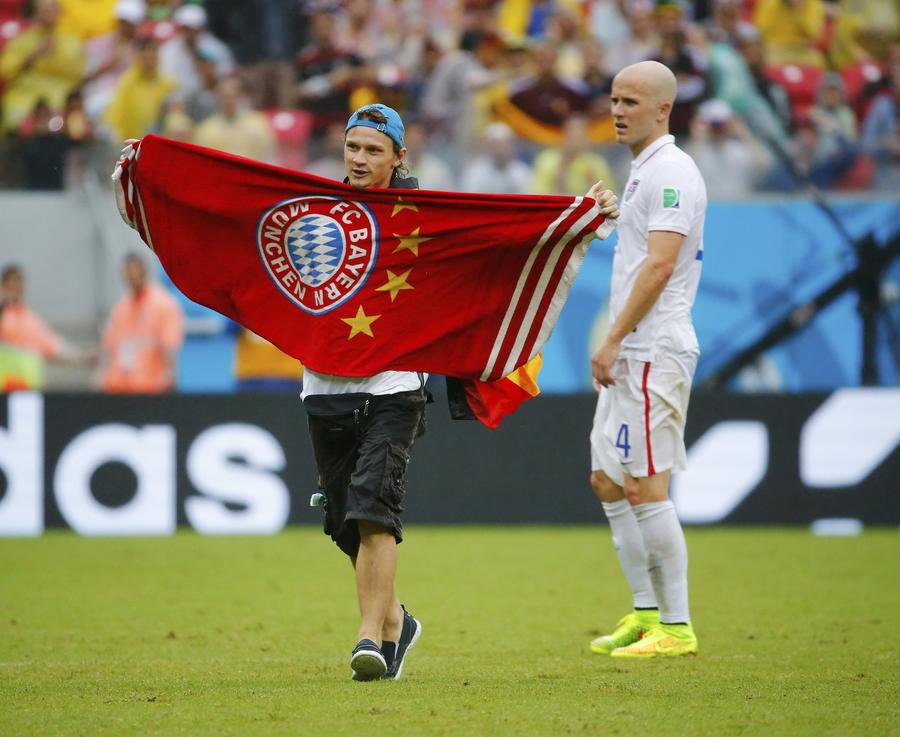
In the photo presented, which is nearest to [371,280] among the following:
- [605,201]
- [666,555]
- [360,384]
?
[360,384]

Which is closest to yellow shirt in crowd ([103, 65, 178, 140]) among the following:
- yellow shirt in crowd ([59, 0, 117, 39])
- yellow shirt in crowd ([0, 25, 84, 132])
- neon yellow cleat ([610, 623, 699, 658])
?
yellow shirt in crowd ([0, 25, 84, 132])

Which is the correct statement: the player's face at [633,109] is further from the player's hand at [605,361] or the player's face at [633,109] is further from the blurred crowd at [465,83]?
the blurred crowd at [465,83]

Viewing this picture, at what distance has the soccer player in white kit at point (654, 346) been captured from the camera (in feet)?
20.6

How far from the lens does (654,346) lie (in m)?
6.36

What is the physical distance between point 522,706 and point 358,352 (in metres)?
1.53

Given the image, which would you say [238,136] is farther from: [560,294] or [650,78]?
[560,294]

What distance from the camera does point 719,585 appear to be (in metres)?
9.11

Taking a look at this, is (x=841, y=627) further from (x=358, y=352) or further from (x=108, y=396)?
(x=108, y=396)

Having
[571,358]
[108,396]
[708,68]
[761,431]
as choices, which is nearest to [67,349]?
[108,396]

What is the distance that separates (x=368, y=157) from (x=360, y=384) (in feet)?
2.93

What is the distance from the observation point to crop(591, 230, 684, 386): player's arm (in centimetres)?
619

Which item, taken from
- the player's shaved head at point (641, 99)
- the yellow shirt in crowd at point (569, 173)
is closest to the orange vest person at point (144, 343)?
the yellow shirt in crowd at point (569, 173)

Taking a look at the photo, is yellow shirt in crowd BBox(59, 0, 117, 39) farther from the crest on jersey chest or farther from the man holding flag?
the crest on jersey chest

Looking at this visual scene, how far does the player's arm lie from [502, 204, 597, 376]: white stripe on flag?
34 centimetres
